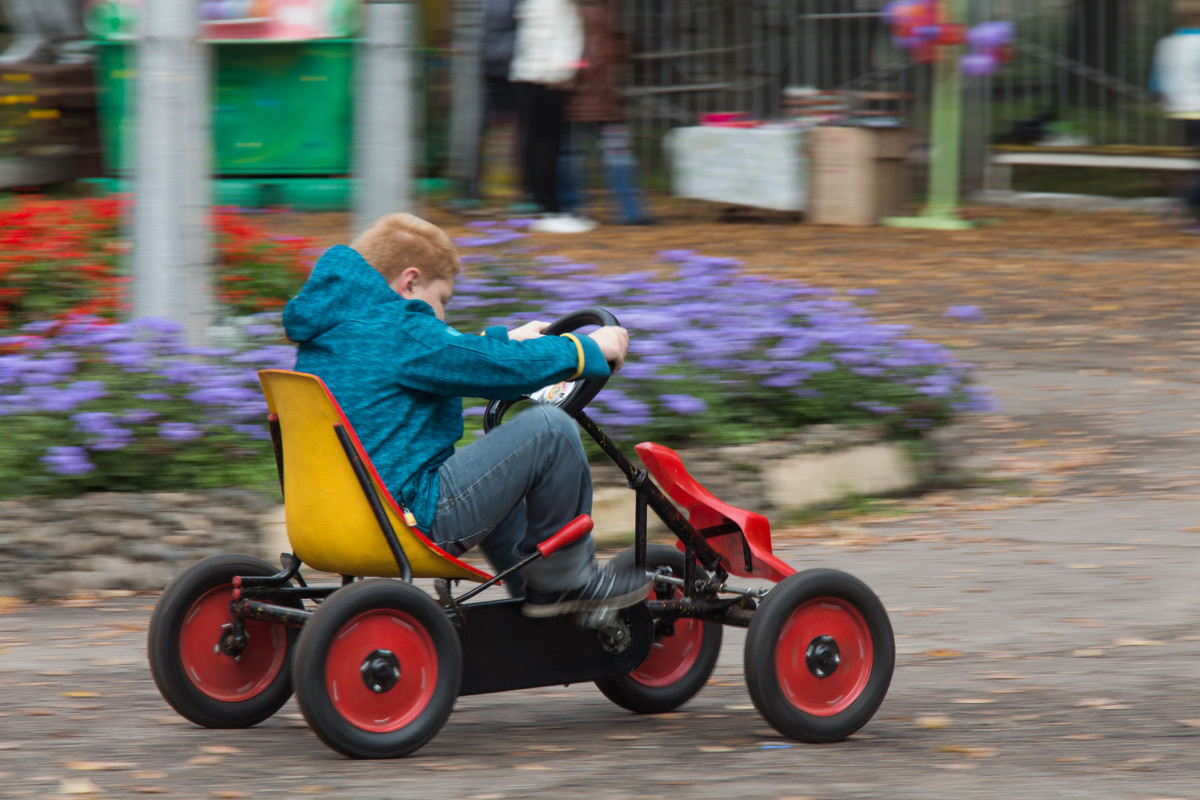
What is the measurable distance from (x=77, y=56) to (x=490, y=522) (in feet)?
40.5

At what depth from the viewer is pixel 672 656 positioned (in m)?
4.52

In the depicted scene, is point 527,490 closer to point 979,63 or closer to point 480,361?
point 480,361

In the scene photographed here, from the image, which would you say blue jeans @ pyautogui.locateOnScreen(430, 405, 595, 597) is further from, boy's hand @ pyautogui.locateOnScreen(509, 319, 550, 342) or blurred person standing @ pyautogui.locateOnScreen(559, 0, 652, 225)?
blurred person standing @ pyautogui.locateOnScreen(559, 0, 652, 225)

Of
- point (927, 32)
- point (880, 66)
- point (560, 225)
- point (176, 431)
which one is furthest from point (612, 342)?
point (880, 66)

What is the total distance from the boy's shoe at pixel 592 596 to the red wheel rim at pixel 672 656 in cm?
36

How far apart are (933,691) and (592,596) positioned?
1102mm

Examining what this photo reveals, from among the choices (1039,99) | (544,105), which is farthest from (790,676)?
(1039,99)

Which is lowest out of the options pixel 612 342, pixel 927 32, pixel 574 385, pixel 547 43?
pixel 574 385

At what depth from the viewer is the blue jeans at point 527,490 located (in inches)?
155

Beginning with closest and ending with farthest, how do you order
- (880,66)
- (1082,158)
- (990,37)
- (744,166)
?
(990,37) → (744,166) → (1082,158) → (880,66)

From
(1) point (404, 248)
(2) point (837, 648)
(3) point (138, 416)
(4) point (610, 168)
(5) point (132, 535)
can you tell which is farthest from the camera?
(4) point (610, 168)

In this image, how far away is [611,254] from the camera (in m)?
12.2

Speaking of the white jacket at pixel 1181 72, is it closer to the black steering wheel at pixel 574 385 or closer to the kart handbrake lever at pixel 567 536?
the black steering wheel at pixel 574 385

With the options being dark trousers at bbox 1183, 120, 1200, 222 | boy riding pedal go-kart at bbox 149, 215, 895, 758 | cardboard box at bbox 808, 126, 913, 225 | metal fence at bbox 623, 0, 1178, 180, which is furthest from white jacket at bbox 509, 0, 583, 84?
boy riding pedal go-kart at bbox 149, 215, 895, 758
